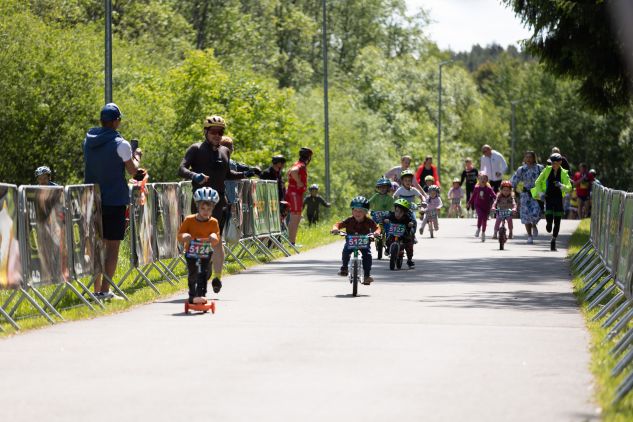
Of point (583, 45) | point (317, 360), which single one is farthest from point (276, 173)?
point (317, 360)

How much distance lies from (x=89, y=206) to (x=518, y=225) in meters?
25.2

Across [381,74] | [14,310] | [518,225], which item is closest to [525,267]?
[14,310]

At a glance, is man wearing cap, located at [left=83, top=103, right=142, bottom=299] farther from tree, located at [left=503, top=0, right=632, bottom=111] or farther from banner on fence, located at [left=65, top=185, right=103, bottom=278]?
tree, located at [left=503, top=0, right=632, bottom=111]

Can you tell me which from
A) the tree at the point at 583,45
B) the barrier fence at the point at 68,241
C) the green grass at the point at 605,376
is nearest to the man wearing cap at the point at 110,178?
the barrier fence at the point at 68,241

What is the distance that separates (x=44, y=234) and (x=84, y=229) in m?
1.24

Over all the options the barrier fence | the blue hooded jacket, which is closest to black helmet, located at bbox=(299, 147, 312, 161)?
the barrier fence

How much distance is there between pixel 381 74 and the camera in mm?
96562

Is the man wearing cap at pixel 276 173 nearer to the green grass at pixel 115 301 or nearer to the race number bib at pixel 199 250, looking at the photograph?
the green grass at pixel 115 301

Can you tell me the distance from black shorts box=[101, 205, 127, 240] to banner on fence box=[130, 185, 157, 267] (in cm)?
102

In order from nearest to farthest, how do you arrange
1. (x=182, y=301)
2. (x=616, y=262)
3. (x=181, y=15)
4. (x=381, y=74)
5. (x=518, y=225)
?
1. (x=616, y=262)
2. (x=182, y=301)
3. (x=518, y=225)
4. (x=181, y=15)
5. (x=381, y=74)

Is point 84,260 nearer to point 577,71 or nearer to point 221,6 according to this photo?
point 577,71

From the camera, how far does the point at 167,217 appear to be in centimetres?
1836

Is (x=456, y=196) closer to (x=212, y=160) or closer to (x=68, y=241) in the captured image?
(x=212, y=160)

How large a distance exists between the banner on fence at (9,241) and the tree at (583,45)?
1576 centimetres
